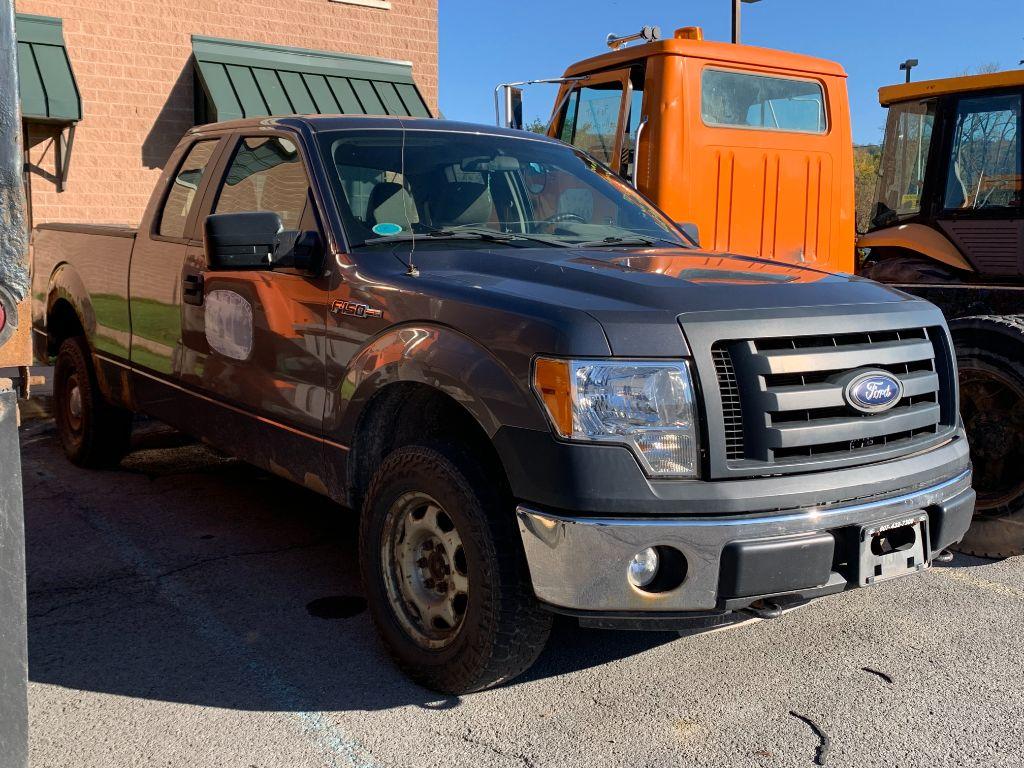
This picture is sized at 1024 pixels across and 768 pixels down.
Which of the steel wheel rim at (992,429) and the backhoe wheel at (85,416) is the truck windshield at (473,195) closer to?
the steel wheel rim at (992,429)

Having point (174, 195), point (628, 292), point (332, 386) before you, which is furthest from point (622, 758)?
point (174, 195)

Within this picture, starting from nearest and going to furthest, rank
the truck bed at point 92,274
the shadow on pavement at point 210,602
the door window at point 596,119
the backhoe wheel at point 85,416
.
Result: the shadow on pavement at point 210,602 < the truck bed at point 92,274 < the backhoe wheel at point 85,416 < the door window at point 596,119

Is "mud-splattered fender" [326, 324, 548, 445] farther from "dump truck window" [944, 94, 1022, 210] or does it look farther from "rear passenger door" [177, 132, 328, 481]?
"dump truck window" [944, 94, 1022, 210]

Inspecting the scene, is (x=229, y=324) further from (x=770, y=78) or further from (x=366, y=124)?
(x=770, y=78)

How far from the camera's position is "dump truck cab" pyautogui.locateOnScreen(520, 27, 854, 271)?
22.9 feet

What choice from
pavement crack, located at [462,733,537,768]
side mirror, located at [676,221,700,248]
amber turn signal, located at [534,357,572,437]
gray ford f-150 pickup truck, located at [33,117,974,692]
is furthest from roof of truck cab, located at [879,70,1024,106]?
pavement crack, located at [462,733,537,768]

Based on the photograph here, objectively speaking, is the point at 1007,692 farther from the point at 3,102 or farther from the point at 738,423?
the point at 3,102

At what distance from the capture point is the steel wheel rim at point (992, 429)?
15.4 ft

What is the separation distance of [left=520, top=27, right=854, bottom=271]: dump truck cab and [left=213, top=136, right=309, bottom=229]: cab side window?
294cm

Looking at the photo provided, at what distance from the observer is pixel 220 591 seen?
14.6 ft

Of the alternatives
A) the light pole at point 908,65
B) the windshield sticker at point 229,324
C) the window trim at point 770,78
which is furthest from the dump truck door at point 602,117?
the light pole at point 908,65

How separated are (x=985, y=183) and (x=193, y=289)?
A: 17.6ft

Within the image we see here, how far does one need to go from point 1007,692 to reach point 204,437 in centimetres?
346

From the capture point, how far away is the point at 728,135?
7219 millimetres
